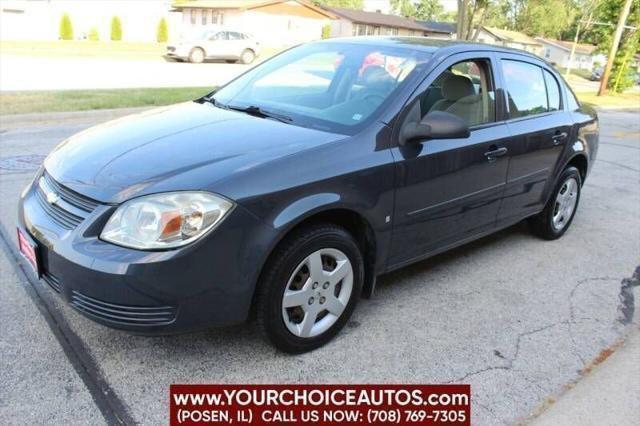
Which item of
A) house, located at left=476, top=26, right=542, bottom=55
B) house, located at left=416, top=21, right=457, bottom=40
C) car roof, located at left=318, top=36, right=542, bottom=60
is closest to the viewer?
car roof, located at left=318, top=36, right=542, bottom=60

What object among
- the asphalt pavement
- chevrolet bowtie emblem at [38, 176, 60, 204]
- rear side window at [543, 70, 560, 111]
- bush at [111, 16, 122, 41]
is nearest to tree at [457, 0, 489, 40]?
the asphalt pavement

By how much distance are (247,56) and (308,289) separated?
2537cm

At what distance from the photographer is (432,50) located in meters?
3.68

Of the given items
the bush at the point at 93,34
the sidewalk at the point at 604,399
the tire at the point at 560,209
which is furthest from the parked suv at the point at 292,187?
the bush at the point at 93,34

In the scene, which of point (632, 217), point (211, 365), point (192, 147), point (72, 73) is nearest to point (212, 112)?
point (192, 147)

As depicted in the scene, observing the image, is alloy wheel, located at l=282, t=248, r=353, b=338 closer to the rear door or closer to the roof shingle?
the rear door

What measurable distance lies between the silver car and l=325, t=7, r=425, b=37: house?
27441mm

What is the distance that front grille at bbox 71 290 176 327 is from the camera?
2.50 metres

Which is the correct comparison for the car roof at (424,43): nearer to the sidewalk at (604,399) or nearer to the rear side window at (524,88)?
the rear side window at (524,88)

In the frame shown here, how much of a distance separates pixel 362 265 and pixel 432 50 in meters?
1.51

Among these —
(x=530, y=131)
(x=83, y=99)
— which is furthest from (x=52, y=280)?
(x=83, y=99)

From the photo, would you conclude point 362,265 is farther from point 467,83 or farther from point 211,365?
point 467,83

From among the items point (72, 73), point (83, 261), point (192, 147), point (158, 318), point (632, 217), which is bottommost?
point (72, 73)

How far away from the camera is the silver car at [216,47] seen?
24869 millimetres
